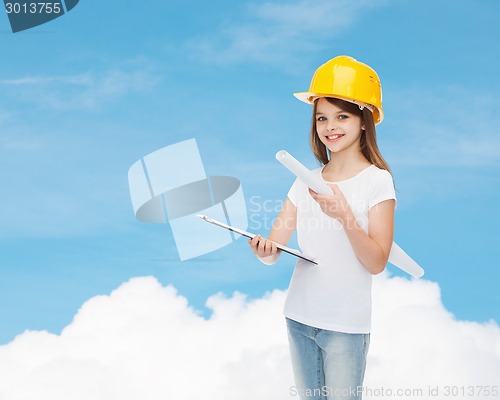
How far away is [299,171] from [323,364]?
1.02 m

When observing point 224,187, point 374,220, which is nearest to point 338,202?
point 374,220

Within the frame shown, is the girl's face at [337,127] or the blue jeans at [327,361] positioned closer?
the blue jeans at [327,361]

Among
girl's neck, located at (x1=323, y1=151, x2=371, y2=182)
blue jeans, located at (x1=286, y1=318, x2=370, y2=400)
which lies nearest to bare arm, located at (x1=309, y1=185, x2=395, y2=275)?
girl's neck, located at (x1=323, y1=151, x2=371, y2=182)

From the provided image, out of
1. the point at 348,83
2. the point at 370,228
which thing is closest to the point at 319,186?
the point at 370,228

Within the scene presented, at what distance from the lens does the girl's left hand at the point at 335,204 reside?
289 centimetres

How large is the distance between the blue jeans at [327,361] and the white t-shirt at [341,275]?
5 cm

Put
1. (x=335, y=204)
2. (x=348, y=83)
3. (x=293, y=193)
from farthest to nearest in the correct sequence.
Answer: (x=293, y=193)
(x=348, y=83)
(x=335, y=204)

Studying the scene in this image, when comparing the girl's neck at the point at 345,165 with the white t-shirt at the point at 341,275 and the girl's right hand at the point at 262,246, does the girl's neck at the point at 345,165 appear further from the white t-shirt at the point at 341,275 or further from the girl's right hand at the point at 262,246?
the girl's right hand at the point at 262,246

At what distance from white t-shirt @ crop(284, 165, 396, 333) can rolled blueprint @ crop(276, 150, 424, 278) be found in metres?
0.24

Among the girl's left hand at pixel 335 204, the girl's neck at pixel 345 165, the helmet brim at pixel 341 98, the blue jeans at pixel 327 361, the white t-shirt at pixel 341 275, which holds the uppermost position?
the helmet brim at pixel 341 98

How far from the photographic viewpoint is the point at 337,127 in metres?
3.15

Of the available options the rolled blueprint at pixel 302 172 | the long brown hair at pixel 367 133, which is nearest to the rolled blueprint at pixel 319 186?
the rolled blueprint at pixel 302 172

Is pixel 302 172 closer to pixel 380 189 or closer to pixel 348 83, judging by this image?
pixel 380 189

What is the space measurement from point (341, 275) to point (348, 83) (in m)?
0.95
